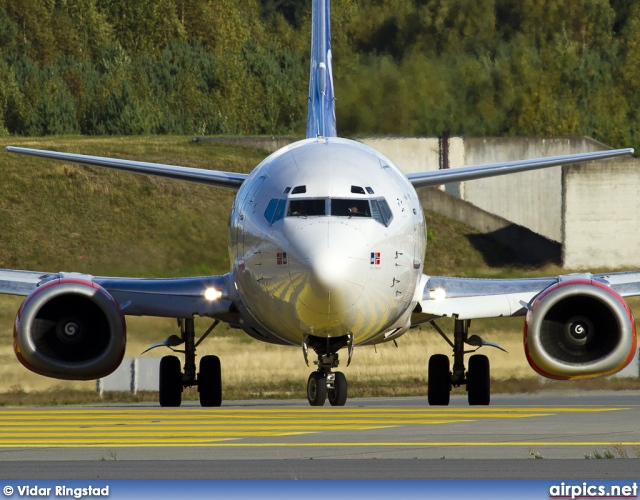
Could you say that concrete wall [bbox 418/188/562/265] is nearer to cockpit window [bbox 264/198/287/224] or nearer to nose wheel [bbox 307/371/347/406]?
nose wheel [bbox 307/371/347/406]

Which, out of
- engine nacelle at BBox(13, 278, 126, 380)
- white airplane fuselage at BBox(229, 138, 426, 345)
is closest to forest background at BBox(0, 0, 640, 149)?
engine nacelle at BBox(13, 278, 126, 380)

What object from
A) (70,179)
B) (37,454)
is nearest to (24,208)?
(70,179)

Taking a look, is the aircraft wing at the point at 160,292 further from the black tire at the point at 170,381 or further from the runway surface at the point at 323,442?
the runway surface at the point at 323,442

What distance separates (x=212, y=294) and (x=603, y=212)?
3059 centimetres

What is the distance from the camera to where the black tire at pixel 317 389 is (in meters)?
21.4

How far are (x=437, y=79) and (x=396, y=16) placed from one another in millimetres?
15933

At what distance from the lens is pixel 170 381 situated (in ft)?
76.5

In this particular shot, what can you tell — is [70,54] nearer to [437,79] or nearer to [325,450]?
[437,79]

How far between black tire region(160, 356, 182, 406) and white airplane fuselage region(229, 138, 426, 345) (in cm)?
241

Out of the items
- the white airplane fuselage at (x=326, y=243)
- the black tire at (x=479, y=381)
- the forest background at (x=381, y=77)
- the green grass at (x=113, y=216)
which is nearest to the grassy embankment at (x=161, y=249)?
the green grass at (x=113, y=216)

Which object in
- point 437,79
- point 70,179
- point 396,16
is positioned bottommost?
point 70,179

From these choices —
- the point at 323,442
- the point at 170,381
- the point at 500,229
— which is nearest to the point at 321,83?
the point at 170,381

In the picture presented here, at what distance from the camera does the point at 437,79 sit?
5572cm

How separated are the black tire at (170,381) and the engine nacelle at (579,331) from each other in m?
5.37
